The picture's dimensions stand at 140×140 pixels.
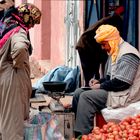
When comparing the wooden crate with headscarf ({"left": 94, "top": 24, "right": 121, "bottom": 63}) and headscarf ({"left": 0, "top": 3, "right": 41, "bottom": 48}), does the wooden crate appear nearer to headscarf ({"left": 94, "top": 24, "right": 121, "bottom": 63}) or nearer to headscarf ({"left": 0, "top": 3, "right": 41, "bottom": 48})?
headscarf ({"left": 94, "top": 24, "right": 121, "bottom": 63})

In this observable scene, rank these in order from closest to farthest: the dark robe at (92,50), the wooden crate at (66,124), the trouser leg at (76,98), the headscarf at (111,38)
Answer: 1. the headscarf at (111,38)
2. the wooden crate at (66,124)
3. the trouser leg at (76,98)
4. the dark robe at (92,50)

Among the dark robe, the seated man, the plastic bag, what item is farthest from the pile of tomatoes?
the dark robe

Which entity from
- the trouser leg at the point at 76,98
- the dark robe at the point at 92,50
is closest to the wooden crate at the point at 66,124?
the trouser leg at the point at 76,98

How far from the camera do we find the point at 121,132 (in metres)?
5.29

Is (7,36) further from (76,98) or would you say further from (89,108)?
(76,98)

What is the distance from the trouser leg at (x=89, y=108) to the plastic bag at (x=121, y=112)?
0.18 meters

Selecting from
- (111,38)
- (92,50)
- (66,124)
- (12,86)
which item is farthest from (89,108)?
(92,50)

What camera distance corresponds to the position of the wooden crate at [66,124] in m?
6.55

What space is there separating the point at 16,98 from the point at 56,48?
8.50 meters

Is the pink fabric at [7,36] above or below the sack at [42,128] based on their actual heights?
above

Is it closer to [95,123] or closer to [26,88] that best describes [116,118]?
[95,123]

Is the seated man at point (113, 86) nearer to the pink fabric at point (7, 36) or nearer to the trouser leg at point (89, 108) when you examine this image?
the trouser leg at point (89, 108)

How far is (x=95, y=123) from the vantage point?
6.68 m

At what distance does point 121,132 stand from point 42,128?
0.99 meters
